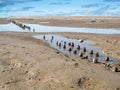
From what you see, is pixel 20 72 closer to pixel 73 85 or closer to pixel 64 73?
pixel 64 73

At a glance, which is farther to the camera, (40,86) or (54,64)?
(54,64)

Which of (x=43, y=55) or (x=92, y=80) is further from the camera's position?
(x=43, y=55)

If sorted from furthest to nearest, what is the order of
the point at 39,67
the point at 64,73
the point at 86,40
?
the point at 86,40 < the point at 39,67 < the point at 64,73

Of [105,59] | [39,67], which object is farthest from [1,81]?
[105,59]

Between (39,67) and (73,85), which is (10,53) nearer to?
(39,67)

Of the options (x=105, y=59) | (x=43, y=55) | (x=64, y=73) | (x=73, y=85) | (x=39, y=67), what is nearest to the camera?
(x=73, y=85)

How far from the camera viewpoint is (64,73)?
22656 millimetres

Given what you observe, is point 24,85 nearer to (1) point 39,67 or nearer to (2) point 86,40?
(1) point 39,67

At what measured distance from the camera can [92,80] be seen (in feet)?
69.3

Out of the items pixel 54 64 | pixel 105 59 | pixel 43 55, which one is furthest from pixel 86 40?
pixel 54 64

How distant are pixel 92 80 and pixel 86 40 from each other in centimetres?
2940

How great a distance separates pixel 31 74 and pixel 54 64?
106 inches

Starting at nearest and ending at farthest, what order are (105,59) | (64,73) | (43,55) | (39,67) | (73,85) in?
(73,85), (64,73), (39,67), (43,55), (105,59)

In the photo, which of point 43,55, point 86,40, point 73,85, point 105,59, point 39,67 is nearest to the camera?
point 73,85
